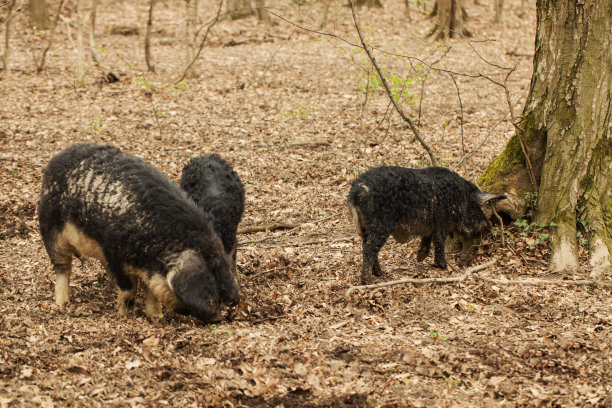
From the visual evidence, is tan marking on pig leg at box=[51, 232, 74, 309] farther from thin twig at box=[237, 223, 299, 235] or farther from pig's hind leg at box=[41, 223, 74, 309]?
thin twig at box=[237, 223, 299, 235]

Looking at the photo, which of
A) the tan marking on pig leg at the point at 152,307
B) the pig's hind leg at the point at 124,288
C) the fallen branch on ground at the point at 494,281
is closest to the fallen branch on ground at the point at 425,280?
the fallen branch on ground at the point at 494,281

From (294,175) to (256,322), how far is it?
5.30m

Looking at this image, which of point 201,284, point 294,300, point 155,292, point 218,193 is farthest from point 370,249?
point 155,292

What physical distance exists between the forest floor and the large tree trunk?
1.35 feet

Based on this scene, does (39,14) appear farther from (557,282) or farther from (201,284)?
(557,282)

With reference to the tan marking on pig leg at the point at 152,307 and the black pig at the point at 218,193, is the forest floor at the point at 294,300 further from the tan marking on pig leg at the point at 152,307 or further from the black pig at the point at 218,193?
the black pig at the point at 218,193

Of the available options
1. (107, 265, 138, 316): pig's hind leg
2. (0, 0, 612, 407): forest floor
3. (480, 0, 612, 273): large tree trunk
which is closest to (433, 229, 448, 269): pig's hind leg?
(0, 0, 612, 407): forest floor

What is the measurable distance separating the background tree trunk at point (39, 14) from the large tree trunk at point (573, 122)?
2076 cm

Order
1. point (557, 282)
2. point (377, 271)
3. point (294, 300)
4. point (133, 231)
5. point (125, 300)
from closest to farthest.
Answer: point (133, 231) → point (125, 300) → point (557, 282) → point (294, 300) → point (377, 271)

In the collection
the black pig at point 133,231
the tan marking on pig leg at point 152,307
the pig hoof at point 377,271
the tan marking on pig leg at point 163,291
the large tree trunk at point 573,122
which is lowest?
the tan marking on pig leg at point 152,307

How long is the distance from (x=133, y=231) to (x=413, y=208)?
3.48 metres

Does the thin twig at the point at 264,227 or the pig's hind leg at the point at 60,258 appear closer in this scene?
the pig's hind leg at the point at 60,258

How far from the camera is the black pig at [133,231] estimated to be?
561 cm

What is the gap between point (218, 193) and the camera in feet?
22.9
